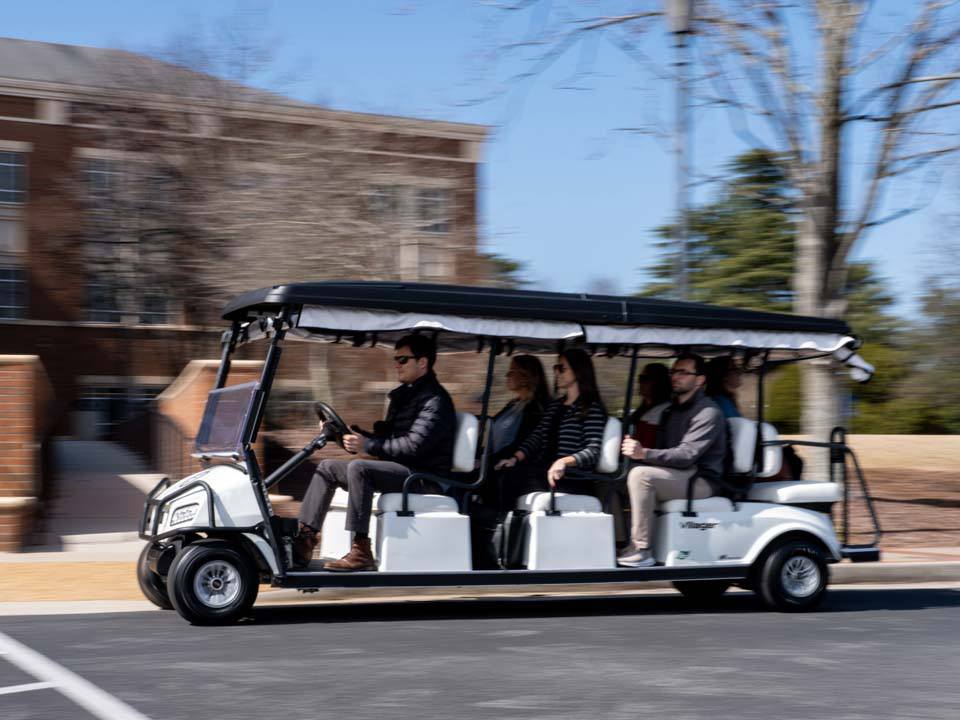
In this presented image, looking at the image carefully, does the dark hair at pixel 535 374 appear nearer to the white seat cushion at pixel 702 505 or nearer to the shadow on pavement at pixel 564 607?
the white seat cushion at pixel 702 505

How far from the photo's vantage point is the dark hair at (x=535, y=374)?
32.5 ft

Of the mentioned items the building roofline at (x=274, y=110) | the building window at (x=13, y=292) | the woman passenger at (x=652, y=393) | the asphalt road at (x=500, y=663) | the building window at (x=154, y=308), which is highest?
the building roofline at (x=274, y=110)

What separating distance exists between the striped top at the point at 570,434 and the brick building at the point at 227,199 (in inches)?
284

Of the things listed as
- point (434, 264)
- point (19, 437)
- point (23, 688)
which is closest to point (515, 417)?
point (23, 688)

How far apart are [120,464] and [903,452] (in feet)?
49.6

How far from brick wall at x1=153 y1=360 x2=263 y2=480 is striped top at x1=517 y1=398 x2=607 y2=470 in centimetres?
546

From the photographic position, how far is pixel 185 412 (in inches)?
674

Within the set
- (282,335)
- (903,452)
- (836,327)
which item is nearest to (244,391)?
(282,335)

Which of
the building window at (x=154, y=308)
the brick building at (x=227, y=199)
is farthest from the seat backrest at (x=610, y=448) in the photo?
the building window at (x=154, y=308)

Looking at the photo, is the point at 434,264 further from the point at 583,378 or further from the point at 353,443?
the point at 353,443

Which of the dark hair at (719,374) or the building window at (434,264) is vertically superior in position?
the building window at (434,264)

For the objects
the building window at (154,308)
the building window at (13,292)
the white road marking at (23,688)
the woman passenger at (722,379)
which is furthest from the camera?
the building window at (13,292)

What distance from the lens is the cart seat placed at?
9.43 meters

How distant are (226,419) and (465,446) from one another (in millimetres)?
1706
